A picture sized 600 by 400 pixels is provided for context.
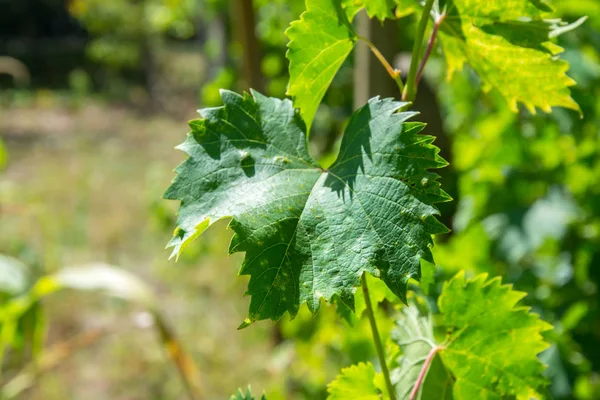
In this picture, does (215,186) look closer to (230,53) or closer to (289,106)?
(289,106)

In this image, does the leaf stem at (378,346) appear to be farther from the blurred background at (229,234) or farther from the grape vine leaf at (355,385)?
the blurred background at (229,234)

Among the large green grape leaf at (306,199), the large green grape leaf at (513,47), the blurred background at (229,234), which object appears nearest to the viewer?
the large green grape leaf at (306,199)

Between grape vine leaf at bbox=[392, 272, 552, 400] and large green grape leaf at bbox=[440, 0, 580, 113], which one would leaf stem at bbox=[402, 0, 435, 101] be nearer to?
large green grape leaf at bbox=[440, 0, 580, 113]

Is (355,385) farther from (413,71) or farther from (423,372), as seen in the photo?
(413,71)

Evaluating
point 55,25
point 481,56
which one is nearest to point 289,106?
point 481,56

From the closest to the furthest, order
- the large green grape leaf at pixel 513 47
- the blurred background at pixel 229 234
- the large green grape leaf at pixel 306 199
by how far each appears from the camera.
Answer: the large green grape leaf at pixel 306 199, the large green grape leaf at pixel 513 47, the blurred background at pixel 229 234

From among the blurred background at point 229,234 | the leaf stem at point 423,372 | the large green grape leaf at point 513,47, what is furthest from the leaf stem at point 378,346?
the large green grape leaf at point 513,47
